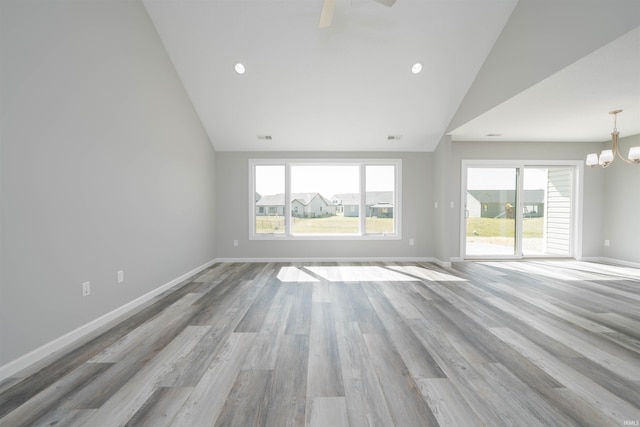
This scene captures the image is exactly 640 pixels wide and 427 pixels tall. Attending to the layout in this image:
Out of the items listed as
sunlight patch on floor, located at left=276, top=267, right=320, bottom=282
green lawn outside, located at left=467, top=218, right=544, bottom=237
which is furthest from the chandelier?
sunlight patch on floor, located at left=276, top=267, right=320, bottom=282

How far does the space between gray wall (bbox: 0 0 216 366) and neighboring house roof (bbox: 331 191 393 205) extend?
3.17m

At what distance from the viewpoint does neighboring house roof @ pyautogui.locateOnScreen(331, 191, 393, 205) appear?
17.9ft

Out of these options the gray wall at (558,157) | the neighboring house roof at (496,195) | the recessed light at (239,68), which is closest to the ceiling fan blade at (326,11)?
the recessed light at (239,68)

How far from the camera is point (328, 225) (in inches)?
217

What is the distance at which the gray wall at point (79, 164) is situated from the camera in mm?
1723

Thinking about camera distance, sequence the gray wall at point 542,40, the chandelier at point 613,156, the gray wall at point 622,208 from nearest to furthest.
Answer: the gray wall at point 542,40, the chandelier at point 613,156, the gray wall at point 622,208

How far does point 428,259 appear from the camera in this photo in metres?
5.34

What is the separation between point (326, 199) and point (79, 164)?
3.99m

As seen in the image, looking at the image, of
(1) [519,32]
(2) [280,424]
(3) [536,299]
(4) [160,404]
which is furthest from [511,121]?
(4) [160,404]

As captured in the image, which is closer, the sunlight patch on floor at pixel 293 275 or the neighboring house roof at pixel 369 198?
the sunlight patch on floor at pixel 293 275

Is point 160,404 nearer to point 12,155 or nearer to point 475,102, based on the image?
point 12,155

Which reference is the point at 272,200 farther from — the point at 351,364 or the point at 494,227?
the point at 494,227

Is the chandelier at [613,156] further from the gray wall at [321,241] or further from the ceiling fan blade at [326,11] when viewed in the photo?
the ceiling fan blade at [326,11]

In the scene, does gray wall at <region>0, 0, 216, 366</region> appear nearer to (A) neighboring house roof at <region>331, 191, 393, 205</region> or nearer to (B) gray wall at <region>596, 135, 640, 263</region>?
(A) neighboring house roof at <region>331, 191, 393, 205</region>
